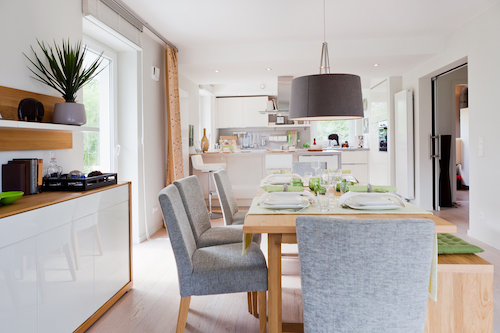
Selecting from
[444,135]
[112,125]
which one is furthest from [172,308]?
[444,135]

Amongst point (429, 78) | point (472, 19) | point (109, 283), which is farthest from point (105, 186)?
point (429, 78)

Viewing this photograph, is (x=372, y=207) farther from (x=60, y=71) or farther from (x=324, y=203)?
(x=60, y=71)

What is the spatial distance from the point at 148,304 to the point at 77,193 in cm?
93

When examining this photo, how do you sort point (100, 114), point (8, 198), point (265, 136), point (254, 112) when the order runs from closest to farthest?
point (8, 198)
point (100, 114)
point (254, 112)
point (265, 136)

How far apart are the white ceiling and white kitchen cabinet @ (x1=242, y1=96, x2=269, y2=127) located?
2.67 m

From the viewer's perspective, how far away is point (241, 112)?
28.7 feet

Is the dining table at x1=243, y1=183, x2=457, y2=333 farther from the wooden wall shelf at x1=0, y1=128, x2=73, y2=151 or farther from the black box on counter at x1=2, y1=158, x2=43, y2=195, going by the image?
the wooden wall shelf at x1=0, y1=128, x2=73, y2=151

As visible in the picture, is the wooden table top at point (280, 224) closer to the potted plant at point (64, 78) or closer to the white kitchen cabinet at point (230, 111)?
the potted plant at point (64, 78)

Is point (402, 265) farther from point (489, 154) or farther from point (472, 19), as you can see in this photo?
point (472, 19)

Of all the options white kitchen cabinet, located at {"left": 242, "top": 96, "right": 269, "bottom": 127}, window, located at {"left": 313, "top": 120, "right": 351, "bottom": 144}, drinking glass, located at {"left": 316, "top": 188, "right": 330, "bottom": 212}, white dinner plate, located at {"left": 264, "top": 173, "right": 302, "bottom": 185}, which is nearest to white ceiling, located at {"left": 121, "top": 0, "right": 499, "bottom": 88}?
white dinner plate, located at {"left": 264, "top": 173, "right": 302, "bottom": 185}

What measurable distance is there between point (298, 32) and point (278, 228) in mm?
Answer: 3526

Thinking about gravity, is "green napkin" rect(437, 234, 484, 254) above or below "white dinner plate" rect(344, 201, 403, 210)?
below

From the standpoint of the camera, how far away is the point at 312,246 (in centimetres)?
121

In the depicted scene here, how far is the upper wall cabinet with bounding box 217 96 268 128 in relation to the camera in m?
8.68
